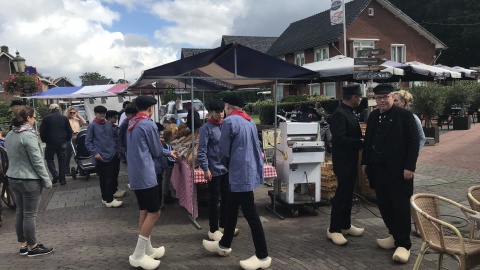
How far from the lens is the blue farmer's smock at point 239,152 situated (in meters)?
4.22

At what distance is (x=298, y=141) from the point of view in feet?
19.7

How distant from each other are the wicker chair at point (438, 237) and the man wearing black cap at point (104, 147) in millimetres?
5136

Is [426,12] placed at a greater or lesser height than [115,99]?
greater

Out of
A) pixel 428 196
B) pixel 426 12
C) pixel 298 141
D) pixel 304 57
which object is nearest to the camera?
pixel 428 196

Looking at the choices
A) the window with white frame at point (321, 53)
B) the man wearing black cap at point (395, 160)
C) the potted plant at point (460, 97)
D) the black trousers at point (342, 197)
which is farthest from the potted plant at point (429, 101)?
the window with white frame at point (321, 53)

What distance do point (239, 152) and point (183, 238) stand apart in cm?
181

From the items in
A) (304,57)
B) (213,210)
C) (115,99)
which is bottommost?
(213,210)

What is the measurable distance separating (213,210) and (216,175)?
450 mm

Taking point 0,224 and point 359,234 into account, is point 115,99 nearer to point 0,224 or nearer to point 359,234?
point 0,224

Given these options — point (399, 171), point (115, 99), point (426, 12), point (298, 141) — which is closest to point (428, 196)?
point (399, 171)

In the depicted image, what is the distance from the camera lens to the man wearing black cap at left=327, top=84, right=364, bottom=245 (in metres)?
4.85

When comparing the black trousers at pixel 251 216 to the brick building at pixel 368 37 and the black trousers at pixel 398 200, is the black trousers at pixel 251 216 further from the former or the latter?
the brick building at pixel 368 37

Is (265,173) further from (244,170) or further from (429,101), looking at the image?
(429,101)

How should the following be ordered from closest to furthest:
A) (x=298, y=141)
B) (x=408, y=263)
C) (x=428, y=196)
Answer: (x=428, y=196), (x=408, y=263), (x=298, y=141)
